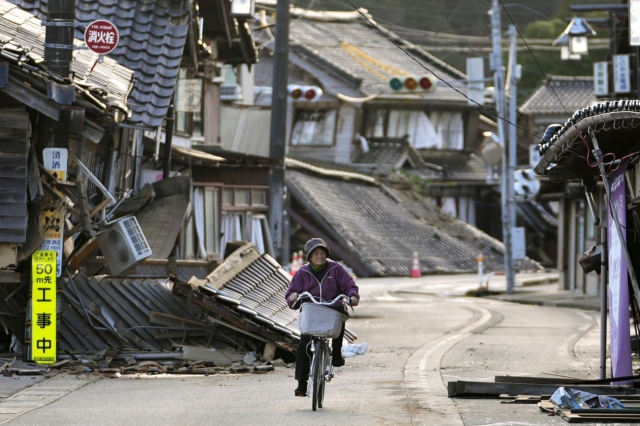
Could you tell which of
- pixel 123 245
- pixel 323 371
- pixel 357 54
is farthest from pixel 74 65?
pixel 357 54

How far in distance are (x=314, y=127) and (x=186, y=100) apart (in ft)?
98.2

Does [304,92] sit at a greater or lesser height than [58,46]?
greater

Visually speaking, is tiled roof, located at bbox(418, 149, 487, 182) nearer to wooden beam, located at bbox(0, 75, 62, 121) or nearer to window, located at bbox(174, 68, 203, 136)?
window, located at bbox(174, 68, 203, 136)

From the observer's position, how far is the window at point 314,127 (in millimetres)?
57625

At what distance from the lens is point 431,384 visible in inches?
545

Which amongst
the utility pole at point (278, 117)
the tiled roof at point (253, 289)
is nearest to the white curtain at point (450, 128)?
the utility pole at point (278, 117)

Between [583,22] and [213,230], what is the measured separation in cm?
1254

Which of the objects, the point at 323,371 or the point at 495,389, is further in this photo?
the point at 495,389

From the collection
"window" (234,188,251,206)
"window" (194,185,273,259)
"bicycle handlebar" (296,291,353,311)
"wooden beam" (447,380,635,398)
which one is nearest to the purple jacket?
"bicycle handlebar" (296,291,353,311)

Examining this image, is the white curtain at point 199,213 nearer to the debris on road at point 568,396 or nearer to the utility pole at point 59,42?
the utility pole at point 59,42

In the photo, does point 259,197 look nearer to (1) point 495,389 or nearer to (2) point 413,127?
(1) point 495,389

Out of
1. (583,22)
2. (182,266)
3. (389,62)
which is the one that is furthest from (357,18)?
(182,266)

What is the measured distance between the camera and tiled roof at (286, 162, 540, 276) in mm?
43781

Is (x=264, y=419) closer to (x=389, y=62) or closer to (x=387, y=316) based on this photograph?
(x=387, y=316)
